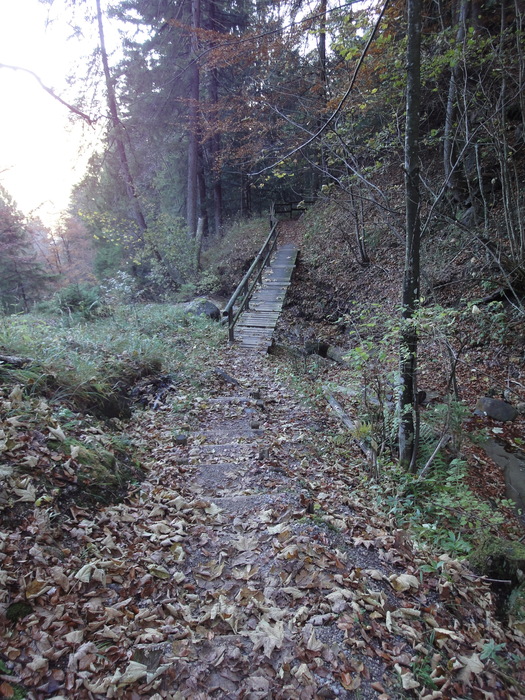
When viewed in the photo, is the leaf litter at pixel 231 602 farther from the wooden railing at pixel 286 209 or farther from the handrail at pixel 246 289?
the wooden railing at pixel 286 209

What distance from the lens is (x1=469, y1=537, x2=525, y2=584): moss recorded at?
3010mm

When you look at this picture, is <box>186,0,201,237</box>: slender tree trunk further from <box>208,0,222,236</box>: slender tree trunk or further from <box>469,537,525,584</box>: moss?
<box>469,537,525,584</box>: moss

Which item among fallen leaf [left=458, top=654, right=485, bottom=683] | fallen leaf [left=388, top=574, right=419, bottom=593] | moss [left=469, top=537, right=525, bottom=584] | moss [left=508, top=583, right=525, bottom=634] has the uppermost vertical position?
fallen leaf [left=388, top=574, right=419, bottom=593]

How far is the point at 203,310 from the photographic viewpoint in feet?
38.8

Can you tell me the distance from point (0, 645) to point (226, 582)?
54.4 inches

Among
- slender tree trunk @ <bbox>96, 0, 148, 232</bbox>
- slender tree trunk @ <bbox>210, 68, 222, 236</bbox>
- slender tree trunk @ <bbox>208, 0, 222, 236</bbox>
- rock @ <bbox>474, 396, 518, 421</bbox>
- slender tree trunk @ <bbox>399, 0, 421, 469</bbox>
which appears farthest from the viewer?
slender tree trunk @ <bbox>210, 68, 222, 236</bbox>

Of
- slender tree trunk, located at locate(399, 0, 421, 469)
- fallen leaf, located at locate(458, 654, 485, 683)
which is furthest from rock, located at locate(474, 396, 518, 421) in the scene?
fallen leaf, located at locate(458, 654, 485, 683)

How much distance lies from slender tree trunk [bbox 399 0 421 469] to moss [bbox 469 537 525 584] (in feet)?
4.12

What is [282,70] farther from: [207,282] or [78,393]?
[78,393]

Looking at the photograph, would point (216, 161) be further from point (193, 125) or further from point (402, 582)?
point (402, 582)

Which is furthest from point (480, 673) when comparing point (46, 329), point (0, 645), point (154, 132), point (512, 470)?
point (154, 132)

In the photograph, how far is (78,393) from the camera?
4621 mm

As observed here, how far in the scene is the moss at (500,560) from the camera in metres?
3.01

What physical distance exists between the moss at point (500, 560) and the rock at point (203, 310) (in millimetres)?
9487
